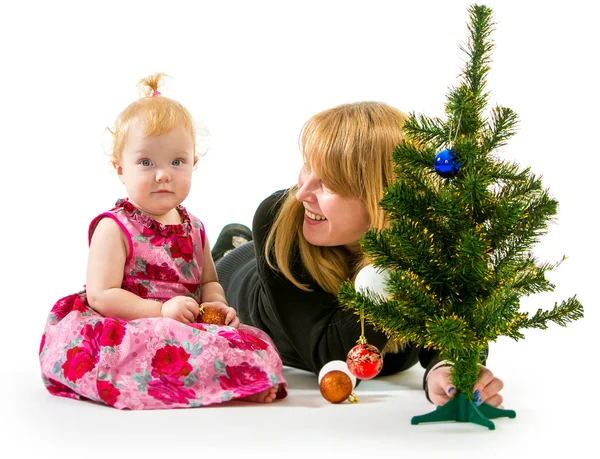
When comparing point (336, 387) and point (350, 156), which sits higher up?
point (350, 156)

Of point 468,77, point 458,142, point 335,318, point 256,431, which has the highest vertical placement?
point 468,77

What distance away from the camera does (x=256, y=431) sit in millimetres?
2184

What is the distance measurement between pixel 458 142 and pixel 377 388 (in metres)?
0.93

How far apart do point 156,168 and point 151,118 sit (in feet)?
0.49

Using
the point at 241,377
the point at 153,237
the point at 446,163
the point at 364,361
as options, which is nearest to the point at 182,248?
the point at 153,237

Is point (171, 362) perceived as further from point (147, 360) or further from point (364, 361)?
point (364, 361)

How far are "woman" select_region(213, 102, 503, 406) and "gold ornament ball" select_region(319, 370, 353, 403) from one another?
0.57ft

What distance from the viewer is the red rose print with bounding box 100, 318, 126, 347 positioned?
2.48 metres

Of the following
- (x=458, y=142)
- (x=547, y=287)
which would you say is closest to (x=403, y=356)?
(x=547, y=287)

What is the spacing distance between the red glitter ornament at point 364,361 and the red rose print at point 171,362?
1.48 feet

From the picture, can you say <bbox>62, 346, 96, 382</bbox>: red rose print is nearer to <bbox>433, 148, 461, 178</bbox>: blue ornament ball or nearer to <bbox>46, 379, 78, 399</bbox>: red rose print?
<bbox>46, 379, 78, 399</bbox>: red rose print

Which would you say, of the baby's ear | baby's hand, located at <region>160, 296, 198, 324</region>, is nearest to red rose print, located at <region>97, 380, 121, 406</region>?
baby's hand, located at <region>160, 296, 198, 324</region>

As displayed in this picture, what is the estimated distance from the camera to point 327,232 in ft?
8.80

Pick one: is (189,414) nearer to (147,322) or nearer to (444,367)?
(147,322)
